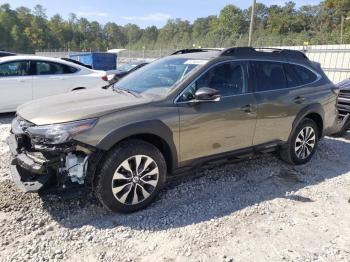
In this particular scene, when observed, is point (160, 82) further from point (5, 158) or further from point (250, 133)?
point (5, 158)

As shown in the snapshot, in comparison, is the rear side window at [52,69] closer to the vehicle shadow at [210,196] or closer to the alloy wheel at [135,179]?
the vehicle shadow at [210,196]

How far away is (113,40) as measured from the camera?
146 m

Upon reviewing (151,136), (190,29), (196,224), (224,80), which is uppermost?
(190,29)

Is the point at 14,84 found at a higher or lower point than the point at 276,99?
lower

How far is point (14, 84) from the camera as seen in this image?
26.1 ft

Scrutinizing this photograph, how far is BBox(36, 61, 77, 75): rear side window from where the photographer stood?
836 cm

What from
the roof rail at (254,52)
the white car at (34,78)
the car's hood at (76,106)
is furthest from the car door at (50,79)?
the roof rail at (254,52)

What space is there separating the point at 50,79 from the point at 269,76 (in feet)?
18.6

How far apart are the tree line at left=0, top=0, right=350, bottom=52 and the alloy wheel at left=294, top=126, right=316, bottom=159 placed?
23.5 meters

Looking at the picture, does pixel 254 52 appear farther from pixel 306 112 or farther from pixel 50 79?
pixel 50 79

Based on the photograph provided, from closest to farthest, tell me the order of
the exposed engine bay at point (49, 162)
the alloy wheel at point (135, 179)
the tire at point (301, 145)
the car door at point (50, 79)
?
1. the exposed engine bay at point (49, 162)
2. the alloy wheel at point (135, 179)
3. the tire at point (301, 145)
4. the car door at point (50, 79)

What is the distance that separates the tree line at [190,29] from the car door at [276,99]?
2376 centimetres

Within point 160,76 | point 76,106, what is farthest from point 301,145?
point 76,106

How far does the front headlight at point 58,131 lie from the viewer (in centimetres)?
319
